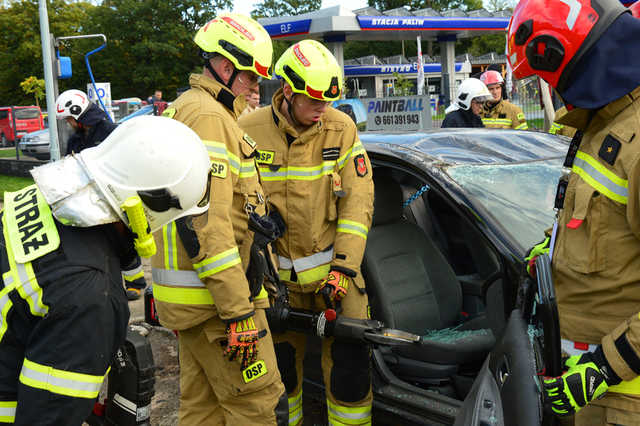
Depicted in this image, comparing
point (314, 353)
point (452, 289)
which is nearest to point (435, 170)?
point (452, 289)

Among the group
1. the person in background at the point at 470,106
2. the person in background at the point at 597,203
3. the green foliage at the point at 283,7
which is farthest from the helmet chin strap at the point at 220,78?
the green foliage at the point at 283,7

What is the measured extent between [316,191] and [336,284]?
1.58 feet

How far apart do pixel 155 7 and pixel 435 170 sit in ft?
159

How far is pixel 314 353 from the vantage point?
330 cm

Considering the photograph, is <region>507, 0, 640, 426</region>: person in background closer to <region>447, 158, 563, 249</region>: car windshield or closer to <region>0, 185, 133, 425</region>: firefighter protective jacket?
<region>447, 158, 563, 249</region>: car windshield

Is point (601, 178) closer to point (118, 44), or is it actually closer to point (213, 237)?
point (213, 237)

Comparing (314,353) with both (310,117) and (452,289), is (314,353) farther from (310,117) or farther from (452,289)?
(310,117)

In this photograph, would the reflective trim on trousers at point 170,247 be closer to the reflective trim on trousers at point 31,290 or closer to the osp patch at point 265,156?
the osp patch at point 265,156

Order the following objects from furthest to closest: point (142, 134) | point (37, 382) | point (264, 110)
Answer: point (264, 110) < point (142, 134) < point (37, 382)

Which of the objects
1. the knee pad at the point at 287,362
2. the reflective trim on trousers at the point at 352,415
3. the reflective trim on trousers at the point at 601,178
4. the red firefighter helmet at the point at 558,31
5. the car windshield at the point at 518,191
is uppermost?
the red firefighter helmet at the point at 558,31

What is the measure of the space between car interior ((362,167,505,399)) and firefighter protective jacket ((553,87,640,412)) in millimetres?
1190

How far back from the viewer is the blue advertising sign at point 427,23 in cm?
2483

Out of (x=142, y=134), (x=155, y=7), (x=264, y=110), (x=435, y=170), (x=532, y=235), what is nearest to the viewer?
(x=142, y=134)

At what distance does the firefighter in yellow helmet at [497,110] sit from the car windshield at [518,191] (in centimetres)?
364
